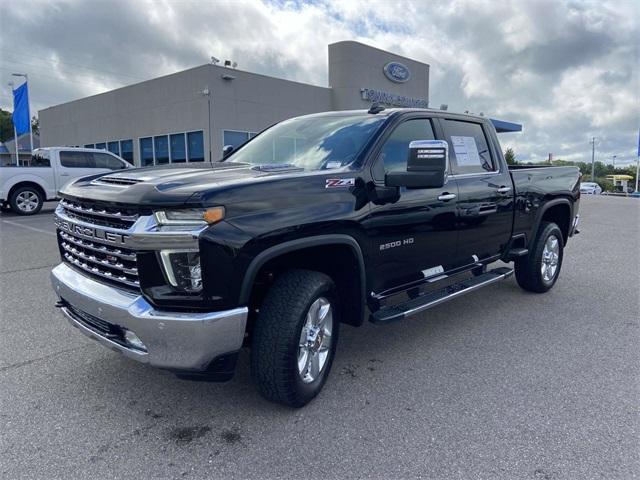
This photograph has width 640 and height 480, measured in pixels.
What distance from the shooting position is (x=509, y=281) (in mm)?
6430

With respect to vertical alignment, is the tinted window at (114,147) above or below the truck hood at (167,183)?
above

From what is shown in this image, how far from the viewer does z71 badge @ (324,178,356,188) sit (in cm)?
317

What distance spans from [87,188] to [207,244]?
110cm

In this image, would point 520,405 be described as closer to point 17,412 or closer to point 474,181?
point 474,181

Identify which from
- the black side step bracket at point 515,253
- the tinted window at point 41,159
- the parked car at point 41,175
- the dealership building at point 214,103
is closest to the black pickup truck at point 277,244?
the black side step bracket at point 515,253

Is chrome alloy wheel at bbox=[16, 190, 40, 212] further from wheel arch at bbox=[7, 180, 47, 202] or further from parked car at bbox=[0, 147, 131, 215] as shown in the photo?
wheel arch at bbox=[7, 180, 47, 202]

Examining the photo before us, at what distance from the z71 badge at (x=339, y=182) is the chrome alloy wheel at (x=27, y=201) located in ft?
41.8

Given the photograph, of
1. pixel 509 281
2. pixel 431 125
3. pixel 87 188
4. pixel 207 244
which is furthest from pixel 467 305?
pixel 87 188

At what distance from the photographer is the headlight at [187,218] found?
2.55 m

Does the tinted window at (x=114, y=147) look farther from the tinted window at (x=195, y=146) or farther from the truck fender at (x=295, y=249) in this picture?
the truck fender at (x=295, y=249)

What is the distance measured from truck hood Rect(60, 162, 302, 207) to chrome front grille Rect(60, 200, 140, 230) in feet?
0.19

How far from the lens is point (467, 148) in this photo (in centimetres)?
470

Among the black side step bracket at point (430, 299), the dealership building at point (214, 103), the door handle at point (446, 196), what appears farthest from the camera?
the dealership building at point (214, 103)

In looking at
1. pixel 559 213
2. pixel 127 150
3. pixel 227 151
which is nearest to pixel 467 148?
pixel 559 213
